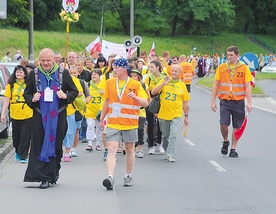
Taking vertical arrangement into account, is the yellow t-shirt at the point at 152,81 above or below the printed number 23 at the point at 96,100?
above

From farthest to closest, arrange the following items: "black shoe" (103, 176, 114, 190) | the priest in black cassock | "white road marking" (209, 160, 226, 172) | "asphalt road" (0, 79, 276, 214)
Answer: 1. "white road marking" (209, 160, 226, 172)
2. the priest in black cassock
3. "black shoe" (103, 176, 114, 190)
4. "asphalt road" (0, 79, 276, 214)

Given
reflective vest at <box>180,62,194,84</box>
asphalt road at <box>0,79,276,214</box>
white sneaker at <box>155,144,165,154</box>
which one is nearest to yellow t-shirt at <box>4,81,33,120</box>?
asphalt road at <box>0,79,276,214</box>

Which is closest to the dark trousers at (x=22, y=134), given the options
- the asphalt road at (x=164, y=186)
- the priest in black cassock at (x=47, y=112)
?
the asphalt road at (x=164, y=186)

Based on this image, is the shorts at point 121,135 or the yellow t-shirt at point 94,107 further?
the yellow t-shirt at point 94,107

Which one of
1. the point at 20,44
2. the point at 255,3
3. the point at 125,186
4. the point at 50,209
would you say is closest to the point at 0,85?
the point at 125,186

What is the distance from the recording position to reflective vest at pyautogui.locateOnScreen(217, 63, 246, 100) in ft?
49.9

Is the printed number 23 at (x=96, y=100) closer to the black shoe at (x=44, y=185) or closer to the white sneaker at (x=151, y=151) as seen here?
the white sneaker at (x=151, y=151)

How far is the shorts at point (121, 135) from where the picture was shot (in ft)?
37.7

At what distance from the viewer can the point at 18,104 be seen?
14.5 metres

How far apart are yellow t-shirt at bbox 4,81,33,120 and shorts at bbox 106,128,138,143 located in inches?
129

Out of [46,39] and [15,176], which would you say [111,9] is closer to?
[46,39]

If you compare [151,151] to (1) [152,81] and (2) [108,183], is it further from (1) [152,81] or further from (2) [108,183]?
(2) [108,183]

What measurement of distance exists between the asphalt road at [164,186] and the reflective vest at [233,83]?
111cm

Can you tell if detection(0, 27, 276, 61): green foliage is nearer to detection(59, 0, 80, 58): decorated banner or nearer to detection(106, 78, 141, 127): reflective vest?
detection(59, 0, 80, 58): decorated banner
